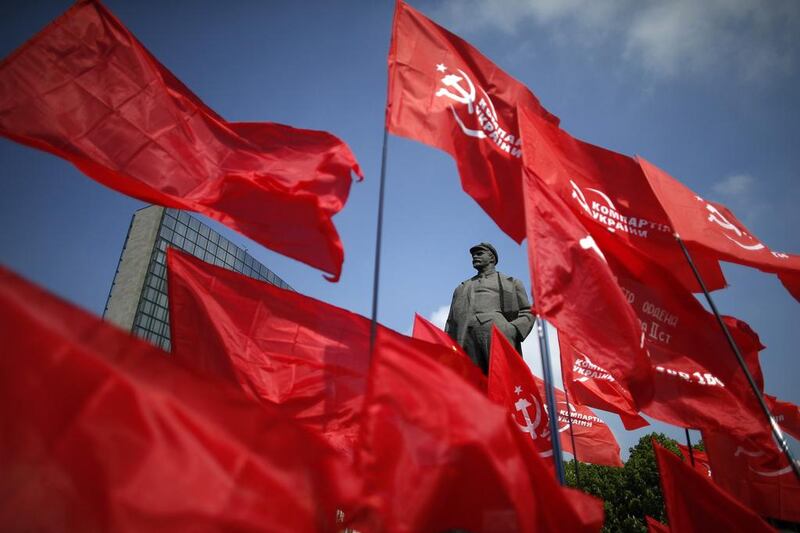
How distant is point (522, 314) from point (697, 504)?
324 centimetres

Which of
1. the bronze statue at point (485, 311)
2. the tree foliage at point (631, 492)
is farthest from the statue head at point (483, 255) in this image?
the tree foliage at point (631, 492)

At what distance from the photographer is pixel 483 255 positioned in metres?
7.79

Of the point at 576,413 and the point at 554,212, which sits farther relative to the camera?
the point at 576,413

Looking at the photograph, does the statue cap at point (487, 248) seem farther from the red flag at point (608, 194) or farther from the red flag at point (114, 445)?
the red flag at point (114, 445)

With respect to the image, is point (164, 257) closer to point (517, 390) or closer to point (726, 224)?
point (517, 390)

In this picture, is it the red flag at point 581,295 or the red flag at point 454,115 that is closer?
the red flag at point 581,295

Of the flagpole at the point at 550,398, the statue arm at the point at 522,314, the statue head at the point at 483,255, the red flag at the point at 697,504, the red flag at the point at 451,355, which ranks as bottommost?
the red flag at the point at 697,504

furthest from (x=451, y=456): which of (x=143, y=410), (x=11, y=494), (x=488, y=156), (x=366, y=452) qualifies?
(x=488, y=156)

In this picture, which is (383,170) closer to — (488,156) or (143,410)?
(488,156)

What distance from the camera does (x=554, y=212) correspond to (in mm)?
4715

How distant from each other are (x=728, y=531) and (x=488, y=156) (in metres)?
4.14

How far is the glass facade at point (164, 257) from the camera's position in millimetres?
29547

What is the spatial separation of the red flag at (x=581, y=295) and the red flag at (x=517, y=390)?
1.53 meters

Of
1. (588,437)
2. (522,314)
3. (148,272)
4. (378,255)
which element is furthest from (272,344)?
(148,272)
